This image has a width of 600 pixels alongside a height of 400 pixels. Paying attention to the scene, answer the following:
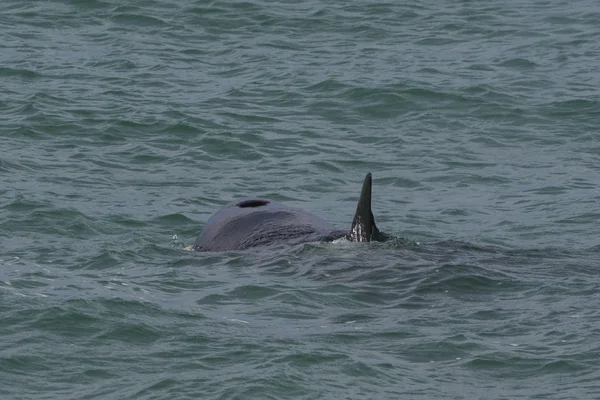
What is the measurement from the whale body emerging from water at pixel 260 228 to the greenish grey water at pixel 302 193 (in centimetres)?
38

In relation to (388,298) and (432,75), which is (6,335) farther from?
(432,75)

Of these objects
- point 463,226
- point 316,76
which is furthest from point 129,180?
point 316,76

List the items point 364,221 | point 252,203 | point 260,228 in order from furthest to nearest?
point 252,203
point 260,228
point 364,221

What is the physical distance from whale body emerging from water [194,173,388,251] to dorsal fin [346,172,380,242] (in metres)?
0.14

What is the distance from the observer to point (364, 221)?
46.3ft

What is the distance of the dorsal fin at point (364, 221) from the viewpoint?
45.1 ft

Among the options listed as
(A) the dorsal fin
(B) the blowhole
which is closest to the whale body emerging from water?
(B) the blowhole

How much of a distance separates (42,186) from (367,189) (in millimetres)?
7003

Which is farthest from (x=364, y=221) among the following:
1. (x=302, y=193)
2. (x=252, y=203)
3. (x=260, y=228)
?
(x=302, y=193)

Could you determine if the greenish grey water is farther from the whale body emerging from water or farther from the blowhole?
the blowhole

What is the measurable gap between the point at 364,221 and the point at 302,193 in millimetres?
5470

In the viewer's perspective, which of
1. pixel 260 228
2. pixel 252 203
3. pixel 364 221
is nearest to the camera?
pixel 364 221

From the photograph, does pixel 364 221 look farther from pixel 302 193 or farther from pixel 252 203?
pixel 302 193

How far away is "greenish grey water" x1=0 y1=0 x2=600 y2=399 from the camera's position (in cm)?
1116
